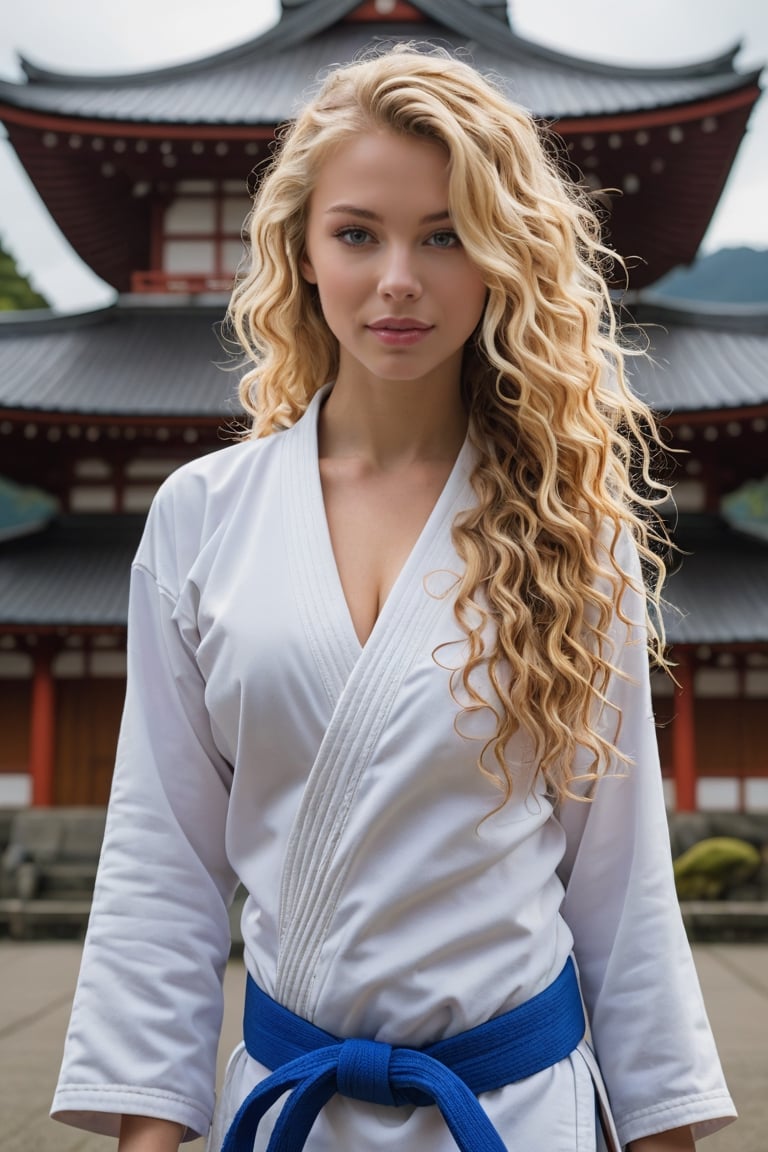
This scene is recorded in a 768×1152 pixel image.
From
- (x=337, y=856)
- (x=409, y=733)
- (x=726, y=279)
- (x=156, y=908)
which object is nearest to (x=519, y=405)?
(x=409, y=733)

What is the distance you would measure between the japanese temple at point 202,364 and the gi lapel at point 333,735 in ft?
26.2

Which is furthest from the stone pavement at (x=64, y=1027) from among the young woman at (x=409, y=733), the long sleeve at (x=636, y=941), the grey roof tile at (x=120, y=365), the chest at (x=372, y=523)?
the grey roof tile at (x=120, y=365)

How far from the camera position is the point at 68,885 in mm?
9352

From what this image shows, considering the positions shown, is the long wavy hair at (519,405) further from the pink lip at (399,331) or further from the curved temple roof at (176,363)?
the curved temple roof at (176,363)

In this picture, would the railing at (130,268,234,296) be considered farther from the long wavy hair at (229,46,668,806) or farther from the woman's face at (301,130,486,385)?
the woman's face at (301,130,486,385)

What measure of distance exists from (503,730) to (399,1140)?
0.41m

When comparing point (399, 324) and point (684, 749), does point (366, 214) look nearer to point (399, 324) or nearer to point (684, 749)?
point (399, 324)

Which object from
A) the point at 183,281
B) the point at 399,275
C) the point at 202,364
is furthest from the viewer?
the point at 183,281

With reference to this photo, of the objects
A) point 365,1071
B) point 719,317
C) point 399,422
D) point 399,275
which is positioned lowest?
point 365,1071

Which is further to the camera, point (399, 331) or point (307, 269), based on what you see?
point (307, 269)

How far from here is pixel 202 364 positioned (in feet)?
35.2

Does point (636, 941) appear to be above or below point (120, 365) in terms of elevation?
below

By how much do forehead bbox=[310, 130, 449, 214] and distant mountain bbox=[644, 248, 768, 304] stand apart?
234 feet

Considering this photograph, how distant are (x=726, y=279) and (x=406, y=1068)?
76.8 metres
